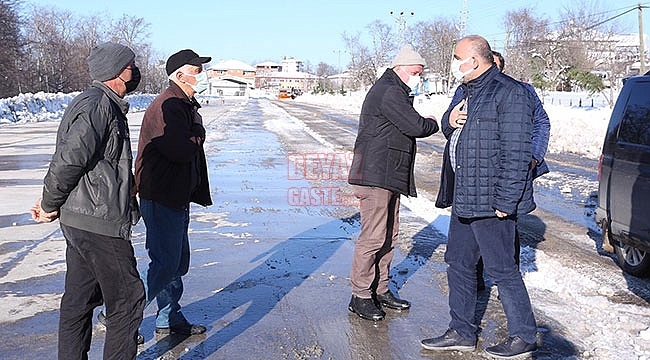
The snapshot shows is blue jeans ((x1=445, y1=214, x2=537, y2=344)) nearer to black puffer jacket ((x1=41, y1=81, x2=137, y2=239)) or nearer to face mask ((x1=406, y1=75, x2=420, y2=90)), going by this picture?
face mask ((x1=406, y1=75, x2=420, y2=90))

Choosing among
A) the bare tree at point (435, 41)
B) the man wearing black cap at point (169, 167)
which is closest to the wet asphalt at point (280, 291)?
the man wearing black cap at point (169, 167)

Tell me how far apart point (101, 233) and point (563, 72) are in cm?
6300

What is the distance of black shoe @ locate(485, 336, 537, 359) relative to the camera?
4.40 metres

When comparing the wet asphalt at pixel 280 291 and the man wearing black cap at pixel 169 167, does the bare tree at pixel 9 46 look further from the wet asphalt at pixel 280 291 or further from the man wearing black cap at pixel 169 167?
the man wearing black cap at pixel 169 167

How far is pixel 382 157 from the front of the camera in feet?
16.6

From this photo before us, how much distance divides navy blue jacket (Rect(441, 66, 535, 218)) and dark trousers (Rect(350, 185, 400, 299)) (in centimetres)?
86

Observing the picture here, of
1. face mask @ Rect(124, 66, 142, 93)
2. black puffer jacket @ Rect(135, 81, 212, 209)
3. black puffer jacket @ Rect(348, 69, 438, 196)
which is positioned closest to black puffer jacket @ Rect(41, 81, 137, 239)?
face mask @ Rect(124, 66, 142, 93)

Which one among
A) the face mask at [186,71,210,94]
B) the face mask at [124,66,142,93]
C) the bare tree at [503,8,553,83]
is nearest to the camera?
the face mask at [124,66,142,93]

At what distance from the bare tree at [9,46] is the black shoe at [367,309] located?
41.7 meters

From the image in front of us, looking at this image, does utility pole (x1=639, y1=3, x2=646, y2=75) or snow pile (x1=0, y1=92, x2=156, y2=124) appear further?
snow pile (x1=0, y1=92, x2=156, y2=124)

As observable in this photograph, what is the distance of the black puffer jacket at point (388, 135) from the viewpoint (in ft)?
16.3

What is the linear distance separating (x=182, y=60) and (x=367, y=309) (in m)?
2.45

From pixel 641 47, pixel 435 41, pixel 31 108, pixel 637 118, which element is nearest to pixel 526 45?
pixel 435 41

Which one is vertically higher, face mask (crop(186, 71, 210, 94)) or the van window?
face mask (crop(186, 71, 210, 94))
